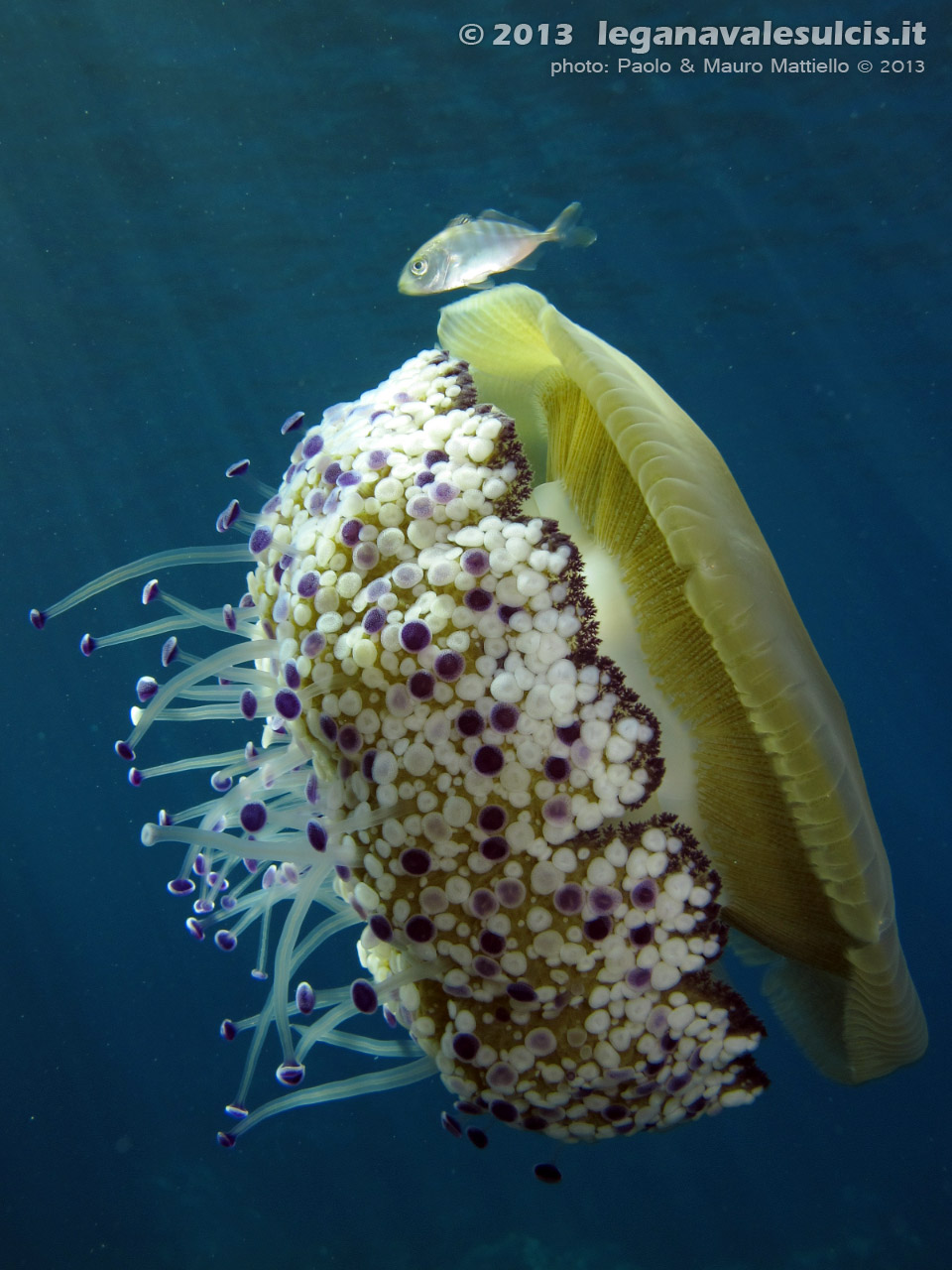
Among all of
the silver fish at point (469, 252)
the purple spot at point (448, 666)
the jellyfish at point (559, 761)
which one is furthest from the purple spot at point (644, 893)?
the silver fish at point (469, 252)

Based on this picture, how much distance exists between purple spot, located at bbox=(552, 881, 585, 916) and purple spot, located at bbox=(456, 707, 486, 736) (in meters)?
0.38

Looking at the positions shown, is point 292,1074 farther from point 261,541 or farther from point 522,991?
point 261,541

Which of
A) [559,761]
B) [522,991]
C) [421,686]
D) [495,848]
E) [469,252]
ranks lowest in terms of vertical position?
[522,991]

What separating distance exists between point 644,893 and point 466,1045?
21.9 inches

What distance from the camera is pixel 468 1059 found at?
2027mm

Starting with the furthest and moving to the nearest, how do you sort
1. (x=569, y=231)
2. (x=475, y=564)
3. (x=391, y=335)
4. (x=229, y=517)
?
(x=391, y=335) < (x=569, y=231) < (x=229, y=517) < (x=475, y=564)

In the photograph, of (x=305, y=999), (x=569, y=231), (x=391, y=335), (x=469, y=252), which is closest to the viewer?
(x=305, y=999)

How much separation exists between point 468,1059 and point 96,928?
51939 millimetres

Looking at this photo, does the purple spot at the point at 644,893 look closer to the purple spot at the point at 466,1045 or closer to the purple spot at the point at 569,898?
the purple spot at the point at 569,898

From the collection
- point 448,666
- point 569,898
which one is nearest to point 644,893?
point 569,898

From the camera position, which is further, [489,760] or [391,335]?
[391,335]

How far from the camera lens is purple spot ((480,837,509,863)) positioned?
1.83m

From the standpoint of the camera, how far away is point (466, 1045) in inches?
79.0

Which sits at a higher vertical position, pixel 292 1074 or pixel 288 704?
pixel 288 704
